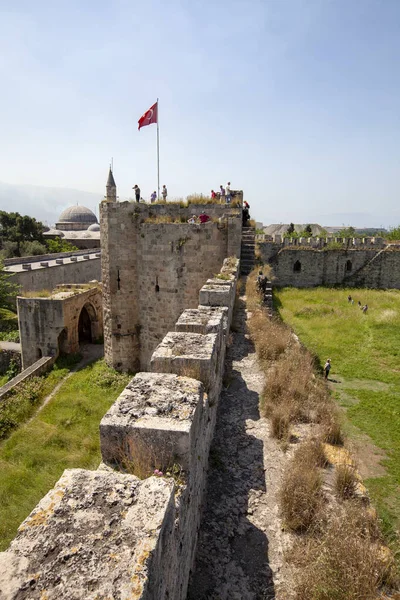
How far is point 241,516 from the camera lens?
3.16 m

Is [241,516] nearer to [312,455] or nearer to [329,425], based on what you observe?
[312,455]

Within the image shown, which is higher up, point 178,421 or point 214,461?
point 178,421

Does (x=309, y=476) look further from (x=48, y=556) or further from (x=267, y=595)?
(x=48, y=556)

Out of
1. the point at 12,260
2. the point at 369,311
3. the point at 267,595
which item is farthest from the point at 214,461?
the point at 12,260

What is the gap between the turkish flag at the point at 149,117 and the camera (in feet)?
53.2

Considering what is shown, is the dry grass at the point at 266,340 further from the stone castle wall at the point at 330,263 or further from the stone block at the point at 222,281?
the stone castle wall at the point at 330,263

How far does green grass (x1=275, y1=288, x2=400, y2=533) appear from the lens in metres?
6.77

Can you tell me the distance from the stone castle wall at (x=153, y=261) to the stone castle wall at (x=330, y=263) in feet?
47.6

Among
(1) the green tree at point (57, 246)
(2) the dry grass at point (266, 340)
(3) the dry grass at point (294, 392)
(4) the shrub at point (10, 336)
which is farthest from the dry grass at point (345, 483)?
(1) the green tree at point (57, 246)

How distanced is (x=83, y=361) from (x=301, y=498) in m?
14.8

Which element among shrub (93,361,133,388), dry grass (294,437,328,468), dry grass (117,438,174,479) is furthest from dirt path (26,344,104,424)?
dry grass (117,438,174,479)

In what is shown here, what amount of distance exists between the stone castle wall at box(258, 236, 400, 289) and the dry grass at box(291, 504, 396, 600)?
24308mm

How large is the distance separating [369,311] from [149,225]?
40.6 feet

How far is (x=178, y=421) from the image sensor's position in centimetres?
251
